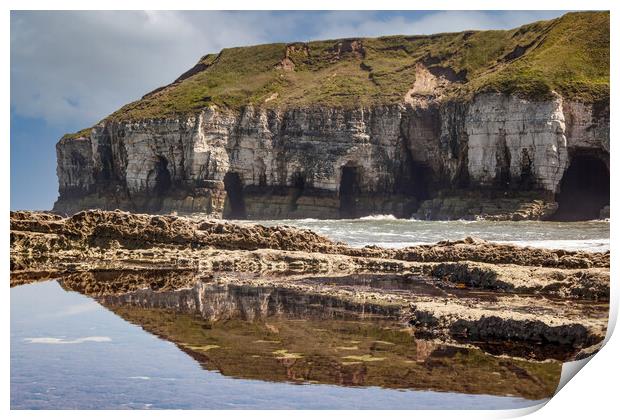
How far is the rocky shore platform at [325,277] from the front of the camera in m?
7.02

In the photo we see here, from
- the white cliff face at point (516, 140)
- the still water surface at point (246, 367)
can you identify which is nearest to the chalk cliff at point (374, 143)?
the white cliff face at point (516, 140)

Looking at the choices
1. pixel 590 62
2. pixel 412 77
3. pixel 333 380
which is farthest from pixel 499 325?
pixel 412 77

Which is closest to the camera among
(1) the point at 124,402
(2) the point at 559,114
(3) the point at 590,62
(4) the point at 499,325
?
(1) the point at 124,402

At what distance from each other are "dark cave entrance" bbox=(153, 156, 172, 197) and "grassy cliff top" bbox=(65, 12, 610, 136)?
3621mm

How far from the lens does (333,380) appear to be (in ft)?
18.4

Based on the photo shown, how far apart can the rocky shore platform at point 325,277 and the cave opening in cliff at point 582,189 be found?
2855 centimetres

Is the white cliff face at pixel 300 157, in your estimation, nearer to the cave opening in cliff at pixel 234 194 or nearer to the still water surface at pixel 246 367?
the cave opening in cliff at pixel 234 194

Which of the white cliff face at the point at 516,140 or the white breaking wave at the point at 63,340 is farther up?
the white cliff face at the point at 516,140

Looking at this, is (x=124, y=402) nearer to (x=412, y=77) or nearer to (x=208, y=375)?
(x=208, y=375)

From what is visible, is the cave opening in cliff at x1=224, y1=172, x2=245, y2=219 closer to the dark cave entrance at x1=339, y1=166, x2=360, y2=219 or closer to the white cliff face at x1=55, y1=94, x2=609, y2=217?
the white cliff face at x1=55, y1=94, x2=609, y2=217

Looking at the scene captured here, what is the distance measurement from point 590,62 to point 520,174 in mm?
8965

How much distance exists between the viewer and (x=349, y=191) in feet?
163

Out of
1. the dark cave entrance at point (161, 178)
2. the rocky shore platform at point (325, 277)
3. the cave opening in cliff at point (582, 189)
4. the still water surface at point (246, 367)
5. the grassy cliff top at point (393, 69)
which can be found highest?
the grassy cliff top at point (393, 69)
